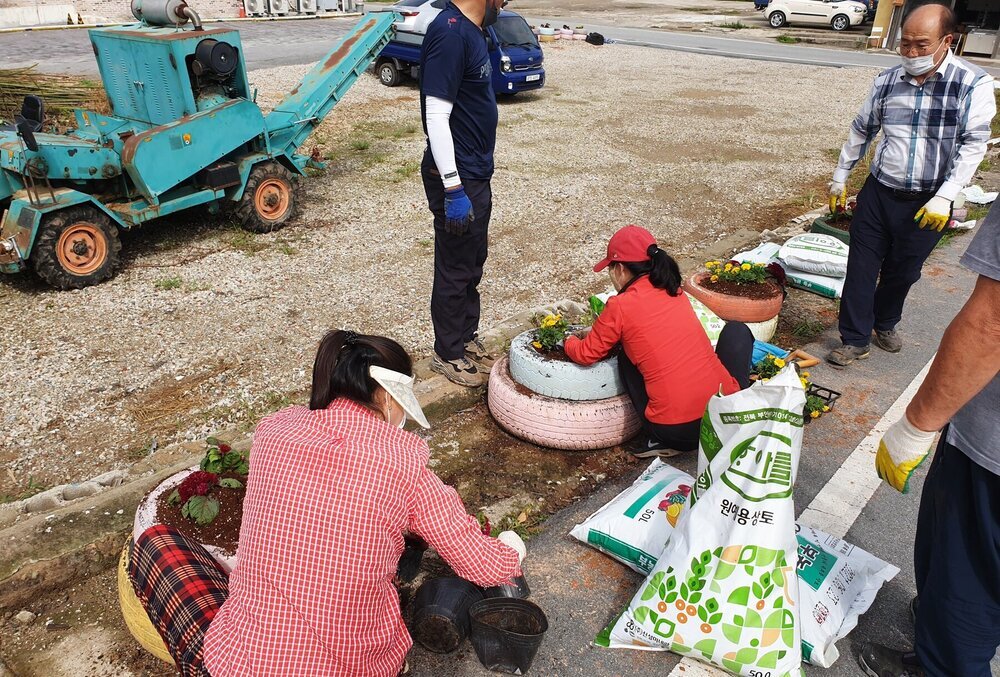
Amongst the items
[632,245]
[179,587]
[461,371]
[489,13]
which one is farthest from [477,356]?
[179,587]

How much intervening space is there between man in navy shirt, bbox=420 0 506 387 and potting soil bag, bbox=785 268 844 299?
2.84 m

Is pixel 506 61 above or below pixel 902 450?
below

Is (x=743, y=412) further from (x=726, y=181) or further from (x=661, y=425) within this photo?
(x=726, y=181)

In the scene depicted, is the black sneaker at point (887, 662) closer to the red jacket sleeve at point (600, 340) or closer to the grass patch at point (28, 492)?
the red jacket sleeve at point (600, 340)

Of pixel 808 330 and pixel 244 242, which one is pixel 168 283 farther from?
pixel 808 330

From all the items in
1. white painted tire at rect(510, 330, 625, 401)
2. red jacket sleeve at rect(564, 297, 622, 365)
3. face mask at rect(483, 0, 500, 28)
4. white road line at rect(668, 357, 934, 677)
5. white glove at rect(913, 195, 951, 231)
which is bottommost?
white road line at rect(668, 357, 934, 677)

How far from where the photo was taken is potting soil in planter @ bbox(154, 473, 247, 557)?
8.55ft

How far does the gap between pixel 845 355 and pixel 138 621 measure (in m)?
4.22

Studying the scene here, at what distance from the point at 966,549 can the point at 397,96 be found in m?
12.0

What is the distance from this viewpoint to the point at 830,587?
8.68 feet

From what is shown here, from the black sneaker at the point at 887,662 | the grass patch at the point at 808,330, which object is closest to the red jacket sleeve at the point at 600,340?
the black sneaker at the point at 887,662

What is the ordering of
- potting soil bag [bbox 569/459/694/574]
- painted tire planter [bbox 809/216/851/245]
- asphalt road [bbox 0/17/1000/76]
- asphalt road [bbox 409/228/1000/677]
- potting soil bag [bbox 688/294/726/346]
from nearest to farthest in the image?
asphalt road [bbox 409/228/1000/677]
potting soil bag [bbox 569/459/694/574]
potting soil bag [bbox 688/294/726/346]
painted tire planter [bbox 809/216/851/245]
asphalt road [bbox 0/17/1000/76]

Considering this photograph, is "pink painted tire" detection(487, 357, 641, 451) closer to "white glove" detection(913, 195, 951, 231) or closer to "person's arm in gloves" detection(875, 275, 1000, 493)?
"person's arm in gloves" detection(875, 275, 1000, 493)

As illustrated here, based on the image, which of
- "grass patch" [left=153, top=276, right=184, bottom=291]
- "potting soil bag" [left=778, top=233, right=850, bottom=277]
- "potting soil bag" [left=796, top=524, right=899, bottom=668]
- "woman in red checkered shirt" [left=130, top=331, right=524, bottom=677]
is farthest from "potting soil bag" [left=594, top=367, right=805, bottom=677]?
"grass patch" [left=153, top=276, right=184, bottom=291]
